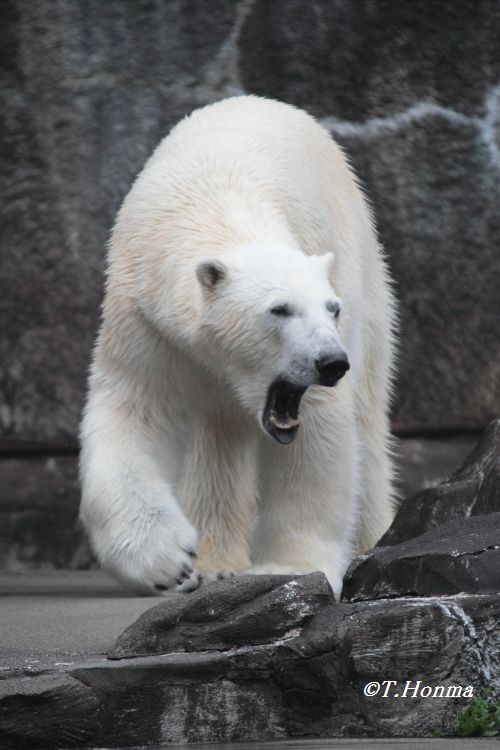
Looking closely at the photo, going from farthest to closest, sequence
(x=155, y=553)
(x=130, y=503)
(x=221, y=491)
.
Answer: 1. (x=221, y=491)
2. (x=130, y=503)
3. (x=155, y=553)

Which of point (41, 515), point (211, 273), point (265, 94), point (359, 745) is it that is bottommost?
point (41, 515)

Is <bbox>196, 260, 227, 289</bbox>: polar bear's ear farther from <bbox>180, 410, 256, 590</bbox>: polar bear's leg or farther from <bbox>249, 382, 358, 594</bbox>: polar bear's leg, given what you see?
<bbox>180, 410, 256, 590</bbox>: polar bear's leg

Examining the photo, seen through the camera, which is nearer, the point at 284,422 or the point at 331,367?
the point at 331,367

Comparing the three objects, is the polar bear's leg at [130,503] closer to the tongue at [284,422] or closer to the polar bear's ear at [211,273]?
the tongue at [284,422]

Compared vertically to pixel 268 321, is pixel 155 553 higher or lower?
lower

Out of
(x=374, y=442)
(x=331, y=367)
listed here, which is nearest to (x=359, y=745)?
(x=331, y=367)

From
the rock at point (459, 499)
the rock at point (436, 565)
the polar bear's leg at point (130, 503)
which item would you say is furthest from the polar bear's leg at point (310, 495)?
the rock at point (436, 565)

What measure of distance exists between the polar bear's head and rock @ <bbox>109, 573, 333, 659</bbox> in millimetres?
683

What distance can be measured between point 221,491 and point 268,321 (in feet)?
3.63

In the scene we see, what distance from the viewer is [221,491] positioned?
4.95 metres

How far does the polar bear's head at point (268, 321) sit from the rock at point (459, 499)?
20.4 inches

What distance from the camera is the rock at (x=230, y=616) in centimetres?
325

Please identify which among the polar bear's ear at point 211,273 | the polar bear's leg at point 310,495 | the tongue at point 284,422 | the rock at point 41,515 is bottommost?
the rock at point 41,515

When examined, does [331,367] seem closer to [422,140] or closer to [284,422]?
[284,422]
